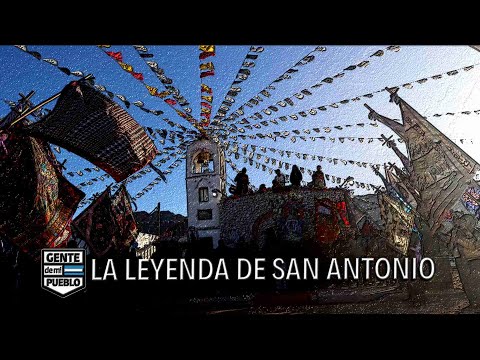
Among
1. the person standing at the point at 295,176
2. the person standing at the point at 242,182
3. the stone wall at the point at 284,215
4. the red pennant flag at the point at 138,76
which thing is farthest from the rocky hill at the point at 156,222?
the person standing at the point at 295,176

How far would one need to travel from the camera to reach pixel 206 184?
24.2 ft

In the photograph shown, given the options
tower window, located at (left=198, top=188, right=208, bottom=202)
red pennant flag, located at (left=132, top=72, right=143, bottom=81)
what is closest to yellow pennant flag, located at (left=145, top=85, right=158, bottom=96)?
red pennant flag, located at (left=132, top=72, right=143, bottom=81)

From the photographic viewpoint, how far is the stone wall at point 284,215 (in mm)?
7672

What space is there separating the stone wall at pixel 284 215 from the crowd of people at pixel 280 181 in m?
0.11

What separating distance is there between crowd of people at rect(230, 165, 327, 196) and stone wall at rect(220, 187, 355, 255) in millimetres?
114

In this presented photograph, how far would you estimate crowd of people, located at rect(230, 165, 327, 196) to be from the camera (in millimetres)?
7871

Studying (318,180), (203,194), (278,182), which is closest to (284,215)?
(278,182)

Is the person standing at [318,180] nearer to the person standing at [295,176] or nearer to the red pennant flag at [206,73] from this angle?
the person standing at [295,176]

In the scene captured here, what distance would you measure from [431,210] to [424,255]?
0.60 m

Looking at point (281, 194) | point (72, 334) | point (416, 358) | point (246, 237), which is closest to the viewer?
point (416, 358)
